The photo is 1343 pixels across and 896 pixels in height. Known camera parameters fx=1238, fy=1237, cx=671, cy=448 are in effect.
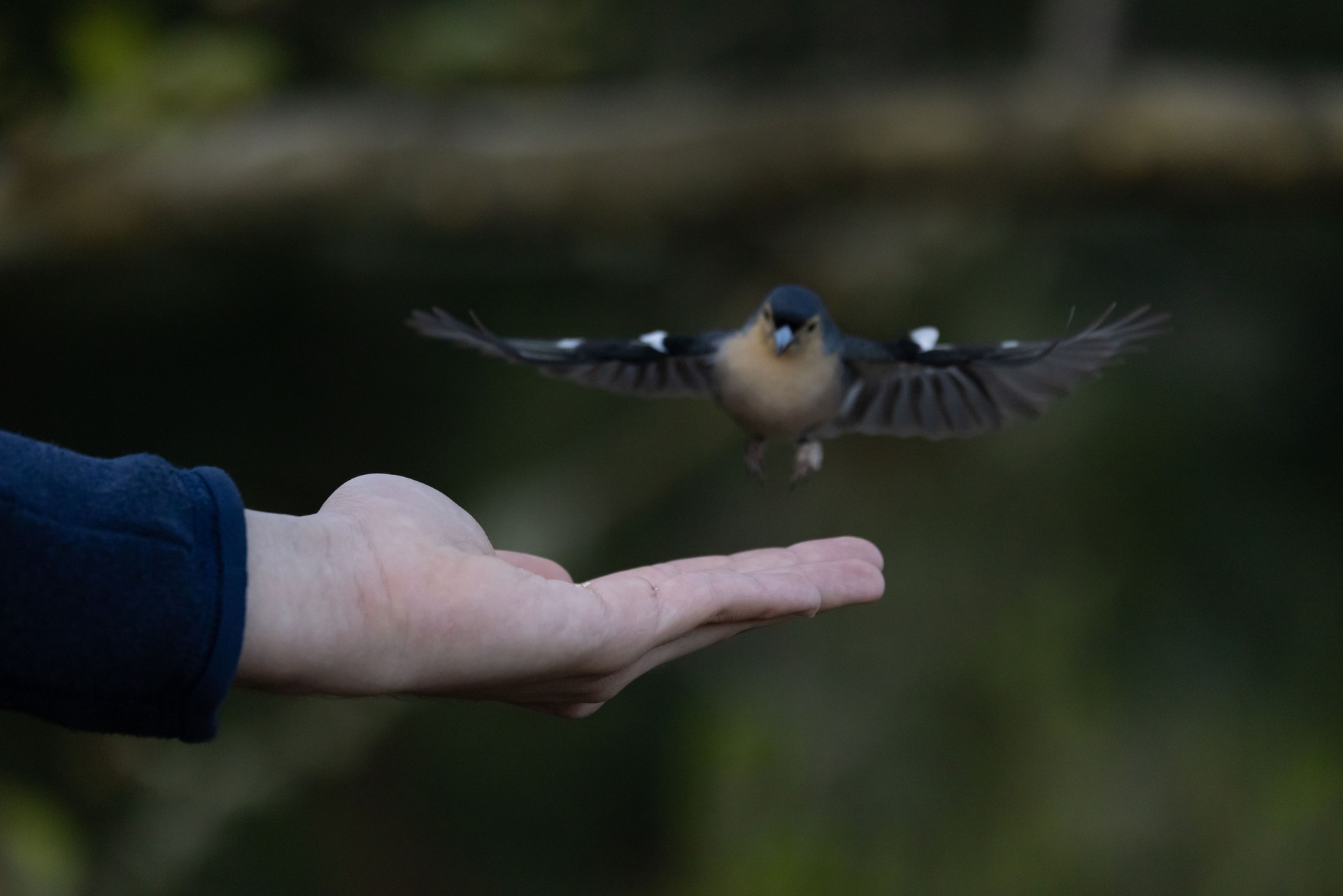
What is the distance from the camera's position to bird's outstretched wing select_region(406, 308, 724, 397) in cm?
201

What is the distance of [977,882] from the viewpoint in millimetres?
3400

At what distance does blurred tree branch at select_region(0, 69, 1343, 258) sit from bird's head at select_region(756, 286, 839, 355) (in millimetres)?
1233

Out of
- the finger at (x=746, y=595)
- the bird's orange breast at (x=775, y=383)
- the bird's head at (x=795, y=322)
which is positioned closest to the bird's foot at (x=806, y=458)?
the bird's orange breast at (x=775, y=383)

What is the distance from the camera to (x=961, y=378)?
2.26 m

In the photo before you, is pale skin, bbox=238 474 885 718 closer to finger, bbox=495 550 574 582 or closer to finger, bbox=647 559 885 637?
finger, bbox=647 559 885 637

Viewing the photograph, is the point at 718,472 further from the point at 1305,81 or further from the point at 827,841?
the point at 1305,81

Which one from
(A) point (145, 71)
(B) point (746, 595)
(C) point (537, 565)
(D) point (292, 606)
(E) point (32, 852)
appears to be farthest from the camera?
(A) point (145, 71)

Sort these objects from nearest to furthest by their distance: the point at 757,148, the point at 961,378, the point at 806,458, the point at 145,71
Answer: the point at 961,378
the point at 806,458
the point at 145,71
the point at 757,148

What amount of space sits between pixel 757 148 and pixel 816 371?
1.33m

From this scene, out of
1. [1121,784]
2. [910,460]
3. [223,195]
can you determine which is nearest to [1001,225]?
[910,460]

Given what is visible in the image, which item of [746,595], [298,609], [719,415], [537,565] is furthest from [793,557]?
[719,415]

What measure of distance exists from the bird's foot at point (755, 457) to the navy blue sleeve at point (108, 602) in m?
1.34

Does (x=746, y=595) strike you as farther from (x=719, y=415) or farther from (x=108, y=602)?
(x=719, y=415)

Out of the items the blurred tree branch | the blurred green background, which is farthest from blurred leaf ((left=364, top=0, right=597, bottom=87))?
the blurred tree branch
